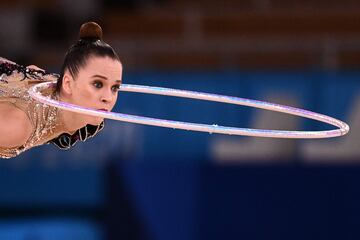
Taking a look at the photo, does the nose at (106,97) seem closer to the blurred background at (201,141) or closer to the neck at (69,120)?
the neck at (69,120)

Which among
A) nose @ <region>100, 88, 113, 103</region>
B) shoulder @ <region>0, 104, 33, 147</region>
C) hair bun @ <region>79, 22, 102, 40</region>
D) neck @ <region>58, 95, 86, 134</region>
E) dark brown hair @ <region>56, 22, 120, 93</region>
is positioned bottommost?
shoulder @ <region>0, 104, 33, 147</region>

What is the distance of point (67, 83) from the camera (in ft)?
11.8

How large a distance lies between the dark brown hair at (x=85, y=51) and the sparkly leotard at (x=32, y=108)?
6.1 inches

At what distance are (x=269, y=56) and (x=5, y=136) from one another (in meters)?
4.25

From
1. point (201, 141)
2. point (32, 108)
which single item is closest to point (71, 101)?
point (32, 108)

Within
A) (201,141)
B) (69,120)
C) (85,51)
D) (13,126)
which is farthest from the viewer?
(201,141)

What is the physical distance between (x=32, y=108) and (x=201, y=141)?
3.07 meters

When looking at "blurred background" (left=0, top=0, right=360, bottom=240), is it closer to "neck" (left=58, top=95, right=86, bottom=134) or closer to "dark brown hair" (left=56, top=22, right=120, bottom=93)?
"neck" (left=58, top=95, right=86, bottom=134)

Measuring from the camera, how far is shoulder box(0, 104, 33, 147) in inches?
135

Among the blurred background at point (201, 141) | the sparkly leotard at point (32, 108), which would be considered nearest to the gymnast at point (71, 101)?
the sparkly leotard at point (32, 108)

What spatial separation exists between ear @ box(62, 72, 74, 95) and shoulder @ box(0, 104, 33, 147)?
19cm

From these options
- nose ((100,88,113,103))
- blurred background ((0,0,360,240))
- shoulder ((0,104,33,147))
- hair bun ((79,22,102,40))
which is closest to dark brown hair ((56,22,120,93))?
hair bun ((79,22,102,40))

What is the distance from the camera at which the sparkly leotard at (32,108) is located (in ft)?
11.8

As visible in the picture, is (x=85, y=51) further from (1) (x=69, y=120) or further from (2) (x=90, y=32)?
(1) (x=69, y=120)
